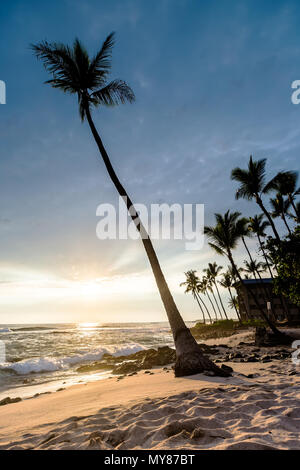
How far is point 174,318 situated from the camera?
750 cm

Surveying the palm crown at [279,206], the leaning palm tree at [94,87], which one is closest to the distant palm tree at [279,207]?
the palm crown at [279,206]

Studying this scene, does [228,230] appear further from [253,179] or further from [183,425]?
[183,425]

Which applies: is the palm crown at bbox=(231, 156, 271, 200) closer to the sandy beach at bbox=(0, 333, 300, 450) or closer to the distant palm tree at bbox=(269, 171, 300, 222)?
the distant palm tree at bbox=(269, 171, 300, 222)

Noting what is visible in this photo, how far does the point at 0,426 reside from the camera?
4.25 m

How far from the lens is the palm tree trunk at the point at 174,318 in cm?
657

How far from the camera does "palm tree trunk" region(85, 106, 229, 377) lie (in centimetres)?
657

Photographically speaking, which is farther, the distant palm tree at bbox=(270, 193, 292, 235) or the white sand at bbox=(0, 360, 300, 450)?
the distant palm tree at bbox=(270, 193, 292, 235)

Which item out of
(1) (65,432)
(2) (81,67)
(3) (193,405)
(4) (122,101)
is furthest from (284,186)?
(1) (65,432)

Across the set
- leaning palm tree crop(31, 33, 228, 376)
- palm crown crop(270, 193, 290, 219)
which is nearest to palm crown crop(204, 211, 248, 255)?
palm crown crop(270, 193, 290, 219)

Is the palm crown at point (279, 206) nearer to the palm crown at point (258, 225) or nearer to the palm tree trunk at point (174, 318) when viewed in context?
the palm crown at point (258, 225)

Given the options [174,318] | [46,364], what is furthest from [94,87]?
[46,364]

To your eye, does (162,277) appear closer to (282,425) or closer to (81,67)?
(282,425)

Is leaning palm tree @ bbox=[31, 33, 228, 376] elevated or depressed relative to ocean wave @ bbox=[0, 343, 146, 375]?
elevated
